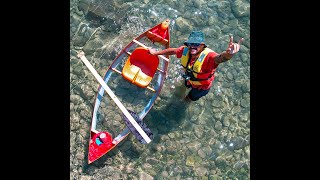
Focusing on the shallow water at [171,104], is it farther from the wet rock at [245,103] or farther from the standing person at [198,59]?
the standing person at [198,59]

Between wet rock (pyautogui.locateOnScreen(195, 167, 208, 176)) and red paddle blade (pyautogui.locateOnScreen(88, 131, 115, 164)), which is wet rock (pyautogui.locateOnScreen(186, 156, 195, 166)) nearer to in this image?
wet rock (pyautogui.locateOnScreen(195, 167, 208, 176))

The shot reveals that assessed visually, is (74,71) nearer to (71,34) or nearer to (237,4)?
(71,34)

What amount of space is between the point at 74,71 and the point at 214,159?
4003mm

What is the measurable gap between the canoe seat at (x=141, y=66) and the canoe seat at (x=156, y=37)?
A: 14.1 inches

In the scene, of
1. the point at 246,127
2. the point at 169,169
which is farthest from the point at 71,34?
the point at 246,127

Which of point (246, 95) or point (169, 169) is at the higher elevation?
point (246, 95)

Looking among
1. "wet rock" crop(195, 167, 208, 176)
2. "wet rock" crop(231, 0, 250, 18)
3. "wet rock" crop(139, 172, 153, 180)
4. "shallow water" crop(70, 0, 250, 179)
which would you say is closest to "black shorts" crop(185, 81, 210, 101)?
"shallow water" crop(70, 0, 250, 179)

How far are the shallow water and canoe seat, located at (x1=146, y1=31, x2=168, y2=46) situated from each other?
0.73 m

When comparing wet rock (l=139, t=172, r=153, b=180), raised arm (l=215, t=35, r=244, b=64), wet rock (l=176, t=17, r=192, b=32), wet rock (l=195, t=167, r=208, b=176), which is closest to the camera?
raised arm (l=215, t=35, r=244, b=64)

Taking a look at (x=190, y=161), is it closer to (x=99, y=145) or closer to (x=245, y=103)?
(x=245, y=103)

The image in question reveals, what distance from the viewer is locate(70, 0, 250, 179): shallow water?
8820mm

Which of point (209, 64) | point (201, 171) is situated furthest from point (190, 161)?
point (209, 64)

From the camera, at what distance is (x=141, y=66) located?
29.2 ft

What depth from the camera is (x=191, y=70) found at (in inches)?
304
